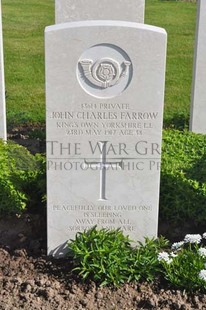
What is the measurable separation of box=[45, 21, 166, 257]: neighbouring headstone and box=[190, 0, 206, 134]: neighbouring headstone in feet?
9.18

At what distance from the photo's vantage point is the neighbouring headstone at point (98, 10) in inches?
276

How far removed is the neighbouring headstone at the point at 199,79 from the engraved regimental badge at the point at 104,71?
2894 millimetres

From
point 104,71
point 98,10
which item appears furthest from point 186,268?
point 98,10

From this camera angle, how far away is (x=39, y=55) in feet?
40.7

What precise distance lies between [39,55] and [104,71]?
8.02m

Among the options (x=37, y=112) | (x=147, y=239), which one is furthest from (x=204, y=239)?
(x=37, y=112)

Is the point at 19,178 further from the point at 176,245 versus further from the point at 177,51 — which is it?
the point at 177,51

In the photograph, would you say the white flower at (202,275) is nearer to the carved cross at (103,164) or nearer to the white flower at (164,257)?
the white flower at (164,257)

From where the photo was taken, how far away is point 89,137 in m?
4.79

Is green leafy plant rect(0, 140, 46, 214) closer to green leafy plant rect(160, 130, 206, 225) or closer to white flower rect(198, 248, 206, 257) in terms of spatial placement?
green leafy plant rect(160, 130, 206, 225)

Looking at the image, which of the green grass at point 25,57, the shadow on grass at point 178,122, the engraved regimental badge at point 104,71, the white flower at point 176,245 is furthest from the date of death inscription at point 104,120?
the green grass at point 25,57

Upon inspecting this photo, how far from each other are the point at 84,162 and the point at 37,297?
1092 mm

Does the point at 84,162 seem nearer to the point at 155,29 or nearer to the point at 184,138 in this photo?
the point at 155,29

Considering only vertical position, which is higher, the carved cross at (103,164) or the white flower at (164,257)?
the carved cross at (103,164)
